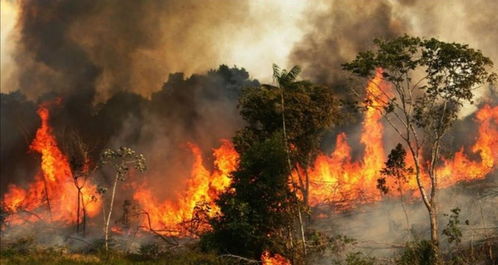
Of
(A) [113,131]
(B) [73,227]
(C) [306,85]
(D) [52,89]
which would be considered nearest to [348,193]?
(C) [306,85]

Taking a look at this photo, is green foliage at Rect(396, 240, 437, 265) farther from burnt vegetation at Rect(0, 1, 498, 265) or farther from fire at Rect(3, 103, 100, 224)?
fire at Rect(3, 103, 100, 224)

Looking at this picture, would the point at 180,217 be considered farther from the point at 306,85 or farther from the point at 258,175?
the point at 258,175

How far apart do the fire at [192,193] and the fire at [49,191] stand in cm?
679

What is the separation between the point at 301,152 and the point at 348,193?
1166 cm

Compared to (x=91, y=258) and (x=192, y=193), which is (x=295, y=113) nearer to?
(x=91, y=258)

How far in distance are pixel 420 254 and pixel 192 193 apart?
3664cm

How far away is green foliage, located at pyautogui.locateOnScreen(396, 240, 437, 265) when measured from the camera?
79.5 ft

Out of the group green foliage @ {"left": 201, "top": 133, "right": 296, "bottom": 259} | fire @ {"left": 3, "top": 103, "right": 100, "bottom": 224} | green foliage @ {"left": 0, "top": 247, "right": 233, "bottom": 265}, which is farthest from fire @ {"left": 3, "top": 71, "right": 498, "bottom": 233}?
green foliage @ {"left": 201, "top": 133, "right": 296, "bottom": 259}

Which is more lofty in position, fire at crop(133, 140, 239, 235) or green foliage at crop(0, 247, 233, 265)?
fire at crop(133, 140, 239, 235)

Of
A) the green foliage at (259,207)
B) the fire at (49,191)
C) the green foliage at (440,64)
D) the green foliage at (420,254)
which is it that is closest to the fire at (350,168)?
the green foliage at (440,64)

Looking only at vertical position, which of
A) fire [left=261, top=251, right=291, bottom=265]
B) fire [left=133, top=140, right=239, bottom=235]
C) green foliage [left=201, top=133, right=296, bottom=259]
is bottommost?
fire [left=261, top=251, right=291, bottom=265]

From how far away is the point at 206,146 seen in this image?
64.7 meters

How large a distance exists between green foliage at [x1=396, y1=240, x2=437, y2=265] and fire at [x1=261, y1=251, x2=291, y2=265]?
6.47m

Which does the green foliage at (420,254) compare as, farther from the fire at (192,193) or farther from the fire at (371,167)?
the fire at (192,193)
